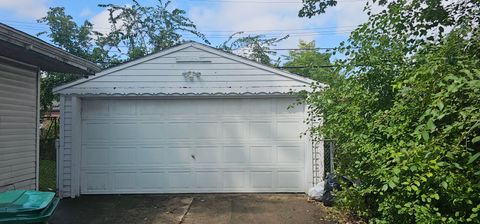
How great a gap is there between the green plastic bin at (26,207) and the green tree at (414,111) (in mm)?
3073

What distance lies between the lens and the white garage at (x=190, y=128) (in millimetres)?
8984

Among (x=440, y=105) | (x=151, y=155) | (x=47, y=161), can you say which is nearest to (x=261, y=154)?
(x=151, y=155)

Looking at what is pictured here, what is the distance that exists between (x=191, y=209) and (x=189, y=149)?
180 cm

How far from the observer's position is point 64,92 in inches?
347

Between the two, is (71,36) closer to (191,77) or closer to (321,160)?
(191,77)

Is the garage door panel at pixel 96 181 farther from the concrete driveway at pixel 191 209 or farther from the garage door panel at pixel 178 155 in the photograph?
the garage door panel at pixel 178 155

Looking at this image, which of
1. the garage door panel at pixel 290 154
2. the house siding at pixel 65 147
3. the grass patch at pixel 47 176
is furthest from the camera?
the grass patch at pixel 47 176

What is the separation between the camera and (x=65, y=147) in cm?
885

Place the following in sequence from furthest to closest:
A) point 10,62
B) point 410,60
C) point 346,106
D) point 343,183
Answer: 1. point 10,62
2. point 343,183
3. point 346,106
4. point 410,60

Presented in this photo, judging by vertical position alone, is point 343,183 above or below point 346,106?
below

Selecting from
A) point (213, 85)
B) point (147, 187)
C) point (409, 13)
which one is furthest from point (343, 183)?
point (147, 187)

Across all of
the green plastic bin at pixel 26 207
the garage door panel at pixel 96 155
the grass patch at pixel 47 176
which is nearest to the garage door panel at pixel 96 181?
the garage door panel at pixel 96 155

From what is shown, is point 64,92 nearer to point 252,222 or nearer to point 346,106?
point 252,222

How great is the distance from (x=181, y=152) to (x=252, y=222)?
3.03 metres
